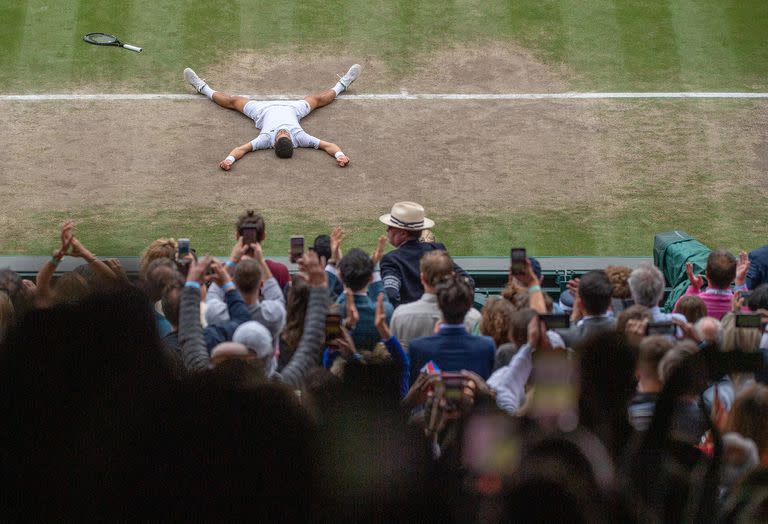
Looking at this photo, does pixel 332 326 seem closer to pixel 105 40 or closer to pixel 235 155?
pixel 235 155

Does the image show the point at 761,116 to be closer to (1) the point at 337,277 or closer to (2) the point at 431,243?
(2) the point at 431,243

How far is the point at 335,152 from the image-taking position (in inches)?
477

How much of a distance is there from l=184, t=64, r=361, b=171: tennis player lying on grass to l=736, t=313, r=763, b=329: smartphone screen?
6.86 meters

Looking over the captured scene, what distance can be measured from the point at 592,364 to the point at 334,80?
9.84 metres

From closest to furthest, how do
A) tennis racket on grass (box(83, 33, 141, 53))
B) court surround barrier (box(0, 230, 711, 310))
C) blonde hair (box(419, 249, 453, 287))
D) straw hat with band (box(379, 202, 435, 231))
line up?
blonde hair (box(419, 249, 453, 287)), straw hat with band (box(379, 202, 435, 231)), court surround barrier (box(0, 230, 711, 310)), tennis racket on grass (box(83, 33, 141, 53))

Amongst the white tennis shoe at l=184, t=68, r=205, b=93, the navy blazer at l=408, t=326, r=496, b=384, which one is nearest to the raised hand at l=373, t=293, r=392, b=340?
the navy blazer at l=408, t=326, r=496, b=384

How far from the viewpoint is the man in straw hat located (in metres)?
8.00

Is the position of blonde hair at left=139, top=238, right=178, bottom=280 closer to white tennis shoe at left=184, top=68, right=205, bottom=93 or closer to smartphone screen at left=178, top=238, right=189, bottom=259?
smartphone screen at left=178, top=238, right=189, bottom=259

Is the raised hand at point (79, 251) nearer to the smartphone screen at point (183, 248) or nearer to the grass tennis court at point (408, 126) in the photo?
the smartphone screen at point (183, 248)

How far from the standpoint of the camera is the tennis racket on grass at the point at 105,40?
1319cm

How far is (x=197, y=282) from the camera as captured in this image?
5.55 meters

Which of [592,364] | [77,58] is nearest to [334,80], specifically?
[77,58]

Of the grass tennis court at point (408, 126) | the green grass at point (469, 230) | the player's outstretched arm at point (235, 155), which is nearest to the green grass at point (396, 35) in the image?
the grass tennis court at point (408, 126)

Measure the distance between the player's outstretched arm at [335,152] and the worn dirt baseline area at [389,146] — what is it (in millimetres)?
101
